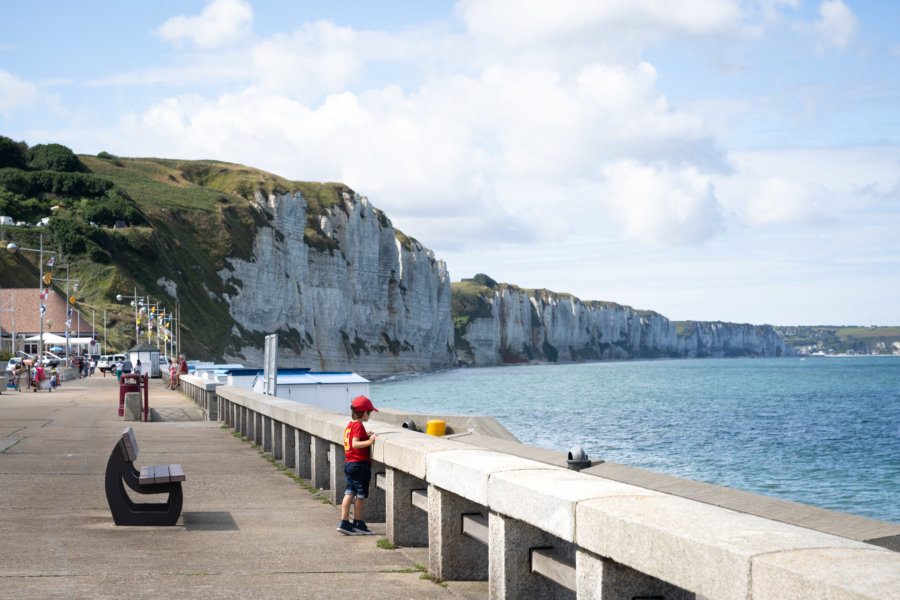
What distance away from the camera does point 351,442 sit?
9.35 metres

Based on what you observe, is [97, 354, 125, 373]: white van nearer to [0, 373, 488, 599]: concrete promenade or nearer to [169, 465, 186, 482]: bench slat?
[0, 373, 488, 599]: concrete promenade

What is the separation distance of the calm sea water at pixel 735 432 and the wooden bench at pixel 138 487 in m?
22.7

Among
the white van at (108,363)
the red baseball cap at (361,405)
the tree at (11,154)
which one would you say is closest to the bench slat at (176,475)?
the red baseball cap at (361,405)

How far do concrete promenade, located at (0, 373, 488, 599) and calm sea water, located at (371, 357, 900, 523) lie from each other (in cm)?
2095

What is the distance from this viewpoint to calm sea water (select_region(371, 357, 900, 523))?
112 feet

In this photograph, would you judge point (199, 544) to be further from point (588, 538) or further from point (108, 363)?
point (108, 363)

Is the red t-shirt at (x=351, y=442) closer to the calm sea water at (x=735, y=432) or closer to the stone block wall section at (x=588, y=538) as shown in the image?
the stone block wall section at (x=588, y=538)

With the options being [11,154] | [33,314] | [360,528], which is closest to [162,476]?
[360,528]

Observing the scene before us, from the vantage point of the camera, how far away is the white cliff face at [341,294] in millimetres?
123312

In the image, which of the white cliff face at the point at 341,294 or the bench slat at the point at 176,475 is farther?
the white cliff face at the point at 341,294

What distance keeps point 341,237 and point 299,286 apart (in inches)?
616

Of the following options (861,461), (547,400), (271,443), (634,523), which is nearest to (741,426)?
(861,461)

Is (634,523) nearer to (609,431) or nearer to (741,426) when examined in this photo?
(609,431)

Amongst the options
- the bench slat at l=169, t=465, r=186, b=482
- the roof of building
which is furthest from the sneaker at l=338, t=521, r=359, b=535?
the roof of building
